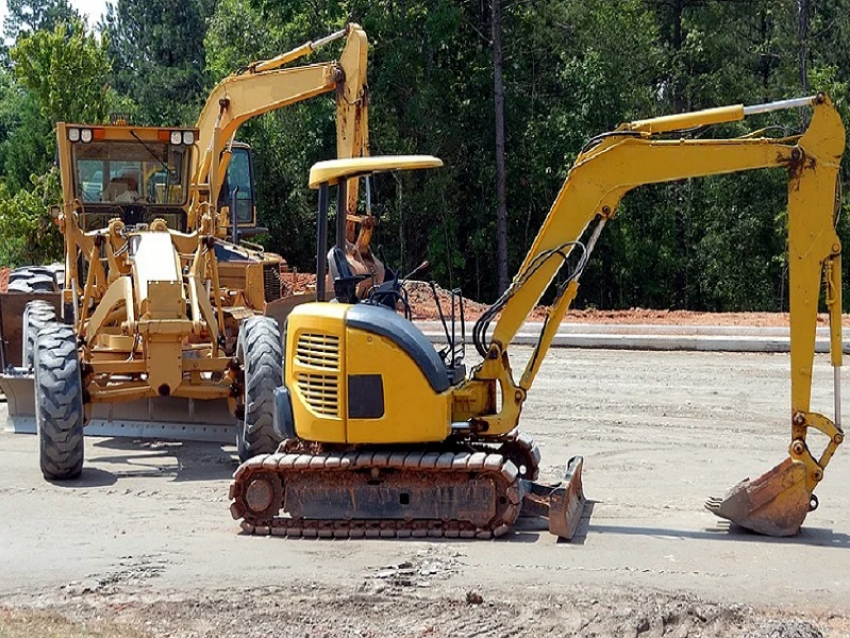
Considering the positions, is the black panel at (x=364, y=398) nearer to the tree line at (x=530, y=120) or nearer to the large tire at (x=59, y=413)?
the large tire at (x=59, y=413)

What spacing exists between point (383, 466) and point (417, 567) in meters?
0.98

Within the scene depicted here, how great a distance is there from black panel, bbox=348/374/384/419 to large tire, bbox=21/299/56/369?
15.5 feet

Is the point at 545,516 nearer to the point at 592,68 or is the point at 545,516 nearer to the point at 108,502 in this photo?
the point at 108,502

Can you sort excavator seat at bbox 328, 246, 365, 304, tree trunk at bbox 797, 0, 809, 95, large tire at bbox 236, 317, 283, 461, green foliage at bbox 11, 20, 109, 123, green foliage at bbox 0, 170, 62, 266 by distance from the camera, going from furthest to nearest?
tree trunk at bbox 797, 0, 809, 95, green foliage at bbox 0, 170, 62, 266, green foliage at bbox 11, 20, 109, 123, large tire at bbox 236, 317, 283, 461, excavator seat at bbox 328, 246, 365, 304

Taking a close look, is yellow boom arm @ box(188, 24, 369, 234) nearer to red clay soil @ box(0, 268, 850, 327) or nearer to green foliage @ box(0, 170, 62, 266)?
red clay soil @ box(0, 268, 850, 327)

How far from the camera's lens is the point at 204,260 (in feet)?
38.9

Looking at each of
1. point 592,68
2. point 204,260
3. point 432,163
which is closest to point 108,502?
point 204,260

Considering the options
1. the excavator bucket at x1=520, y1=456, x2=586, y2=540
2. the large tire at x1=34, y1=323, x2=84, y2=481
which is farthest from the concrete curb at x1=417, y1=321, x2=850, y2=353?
the excavator bucket at x1=520, y1=456, x2=586, y2=540

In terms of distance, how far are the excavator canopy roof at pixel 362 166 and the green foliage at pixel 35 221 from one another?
1915 cm

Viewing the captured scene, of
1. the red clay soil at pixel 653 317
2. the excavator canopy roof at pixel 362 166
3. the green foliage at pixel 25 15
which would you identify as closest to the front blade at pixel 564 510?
the excavator canopy roof at pixel 362 166

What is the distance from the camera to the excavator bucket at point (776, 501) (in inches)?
324

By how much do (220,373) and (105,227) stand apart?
230 centimetres

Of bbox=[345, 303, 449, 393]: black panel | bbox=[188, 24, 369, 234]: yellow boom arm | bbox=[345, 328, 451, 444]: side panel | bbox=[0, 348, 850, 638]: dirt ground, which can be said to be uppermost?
bbox=[188, 24, 369, 234]: yellow boom arm

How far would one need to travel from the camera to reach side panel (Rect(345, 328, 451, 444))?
8273 mm
